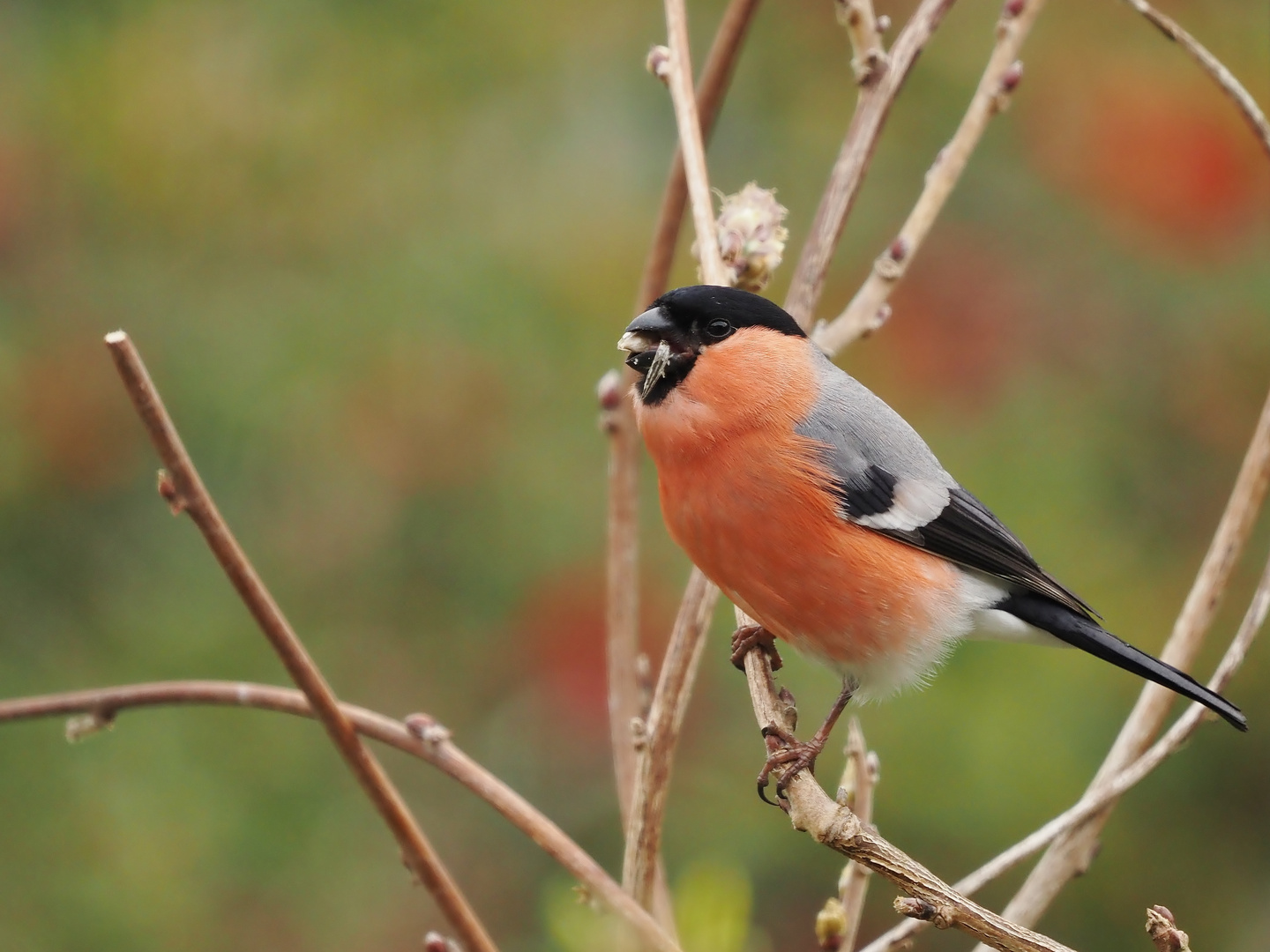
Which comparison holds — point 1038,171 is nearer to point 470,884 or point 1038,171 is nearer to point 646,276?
point 646,276

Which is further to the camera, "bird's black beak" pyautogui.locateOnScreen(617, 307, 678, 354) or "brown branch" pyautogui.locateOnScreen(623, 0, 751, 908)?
"bird's black beak" pyautogui.locateOnScreen(617, 307, 678, 354)

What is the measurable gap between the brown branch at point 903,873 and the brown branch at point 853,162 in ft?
2.57

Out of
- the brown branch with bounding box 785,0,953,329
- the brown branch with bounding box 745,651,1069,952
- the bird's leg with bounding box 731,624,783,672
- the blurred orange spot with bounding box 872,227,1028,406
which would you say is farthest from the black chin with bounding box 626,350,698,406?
the blurred orange spot with bounding box 872,227,1028,406

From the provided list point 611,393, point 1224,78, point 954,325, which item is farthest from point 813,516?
point 954,325

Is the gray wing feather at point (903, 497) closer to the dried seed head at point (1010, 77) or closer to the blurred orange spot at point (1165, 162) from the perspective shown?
the dried seed head at point (1010, 77)

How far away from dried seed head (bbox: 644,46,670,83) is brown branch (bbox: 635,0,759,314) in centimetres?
7

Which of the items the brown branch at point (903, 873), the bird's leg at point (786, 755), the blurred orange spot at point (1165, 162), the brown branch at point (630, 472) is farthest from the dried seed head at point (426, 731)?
the blurred orange spot at point (1165, 162)

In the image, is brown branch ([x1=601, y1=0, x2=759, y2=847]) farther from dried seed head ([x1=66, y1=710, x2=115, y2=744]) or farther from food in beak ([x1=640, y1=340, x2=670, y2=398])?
dried seed head ([x1=66, y1=710, x2=115, y2=744])

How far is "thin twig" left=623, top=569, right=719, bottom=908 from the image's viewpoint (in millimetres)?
1674

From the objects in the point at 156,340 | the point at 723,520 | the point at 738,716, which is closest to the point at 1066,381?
the point at 738,716

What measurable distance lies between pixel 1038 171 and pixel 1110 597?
136cm

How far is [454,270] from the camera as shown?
12.9 feet

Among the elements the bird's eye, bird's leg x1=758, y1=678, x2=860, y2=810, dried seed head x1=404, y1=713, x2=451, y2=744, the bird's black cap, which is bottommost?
bird's leg x1=758, y1=678, x2=860, y2=810

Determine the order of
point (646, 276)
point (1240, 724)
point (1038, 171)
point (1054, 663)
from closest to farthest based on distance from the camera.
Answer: point (1240, 724), point (646, 276), point (1054, 663), point (1038, 171)
